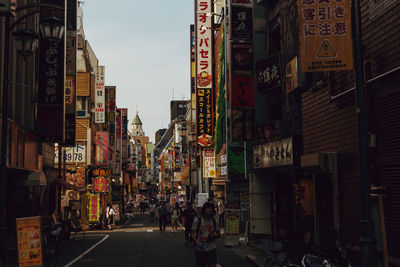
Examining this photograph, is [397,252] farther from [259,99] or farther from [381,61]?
[259,99]

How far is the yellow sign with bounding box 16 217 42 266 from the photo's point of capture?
42.1 ft

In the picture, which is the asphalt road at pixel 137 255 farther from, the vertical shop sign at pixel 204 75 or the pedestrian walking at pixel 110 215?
the pedestrian walking at pixel 110 215

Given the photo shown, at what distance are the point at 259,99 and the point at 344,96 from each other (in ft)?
34.2

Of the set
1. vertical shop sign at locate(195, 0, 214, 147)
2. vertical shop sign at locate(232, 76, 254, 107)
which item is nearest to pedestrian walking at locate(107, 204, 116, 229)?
vertical shop sign at locate(195, 0, 214, 147)

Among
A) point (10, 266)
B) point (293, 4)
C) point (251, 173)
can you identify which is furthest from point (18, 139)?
point (293, 4)

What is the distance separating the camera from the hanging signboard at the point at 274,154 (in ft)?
58.7

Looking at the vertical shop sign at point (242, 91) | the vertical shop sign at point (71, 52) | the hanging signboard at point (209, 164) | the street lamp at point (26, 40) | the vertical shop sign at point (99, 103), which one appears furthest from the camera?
the vertical shop sign at point (99, 103)

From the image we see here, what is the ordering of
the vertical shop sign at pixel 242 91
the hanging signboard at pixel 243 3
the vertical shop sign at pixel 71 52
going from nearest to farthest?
the vertical shop sign at pixel 242 91 < the hanging signboard at pixel 243 3 < the vertical shop sign at pixel 71 52

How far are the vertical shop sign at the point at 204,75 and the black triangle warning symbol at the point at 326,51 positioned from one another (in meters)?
28.0

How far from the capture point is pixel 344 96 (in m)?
13.6

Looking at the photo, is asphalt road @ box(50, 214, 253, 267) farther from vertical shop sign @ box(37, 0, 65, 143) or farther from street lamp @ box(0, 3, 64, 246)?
vertical shop sign @ box(37, 0, 65, 143)

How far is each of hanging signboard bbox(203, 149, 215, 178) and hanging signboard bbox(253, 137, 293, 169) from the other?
62.3 ft

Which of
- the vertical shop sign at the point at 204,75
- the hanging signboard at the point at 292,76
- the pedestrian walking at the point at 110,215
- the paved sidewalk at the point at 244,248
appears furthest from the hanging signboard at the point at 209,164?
the hanging signboard at the point at 292,76

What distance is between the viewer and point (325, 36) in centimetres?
1115
